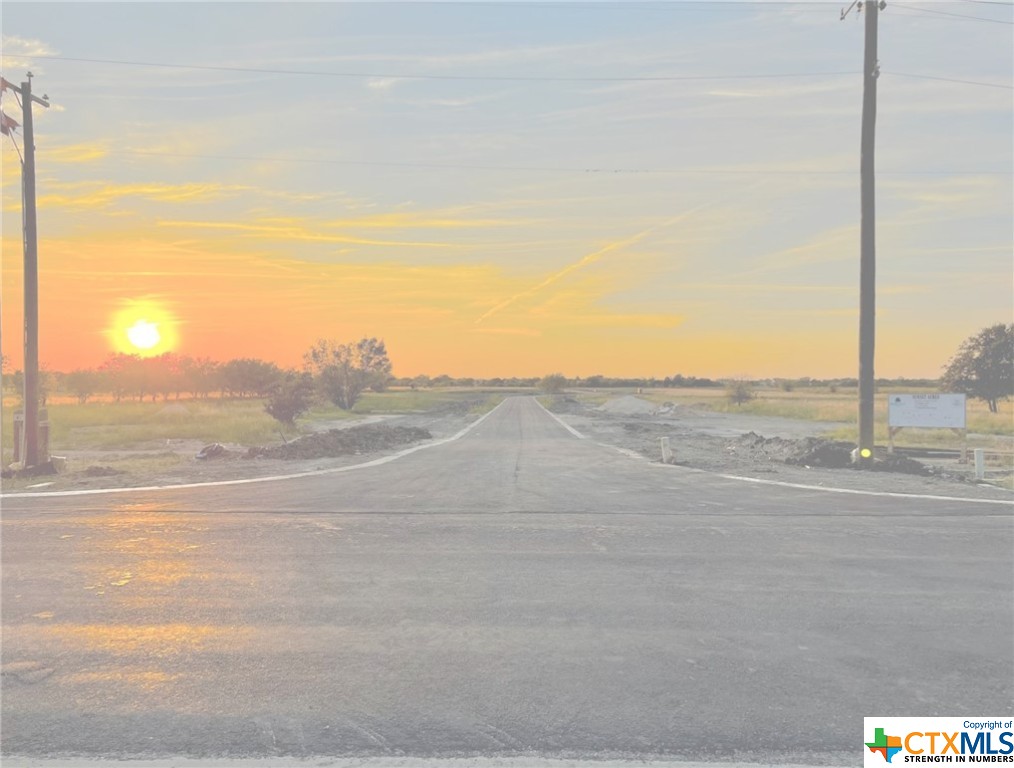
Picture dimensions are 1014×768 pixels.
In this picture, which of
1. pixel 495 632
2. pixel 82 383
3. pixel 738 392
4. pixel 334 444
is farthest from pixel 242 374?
pixel 495 632

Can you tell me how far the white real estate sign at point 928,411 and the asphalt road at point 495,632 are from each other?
994 cm

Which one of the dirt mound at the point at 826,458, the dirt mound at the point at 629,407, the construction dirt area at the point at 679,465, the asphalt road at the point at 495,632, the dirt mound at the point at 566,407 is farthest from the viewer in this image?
the dirt mound at the point at 566,407

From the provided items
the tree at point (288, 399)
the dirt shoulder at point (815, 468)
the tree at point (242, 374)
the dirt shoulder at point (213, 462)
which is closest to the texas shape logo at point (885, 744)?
the dirt shoulder at point (815, 468)

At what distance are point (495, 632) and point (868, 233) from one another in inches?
647

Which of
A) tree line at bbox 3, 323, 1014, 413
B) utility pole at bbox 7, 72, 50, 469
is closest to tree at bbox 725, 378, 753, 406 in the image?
tree line at bbox 3, 323, 1014, 413

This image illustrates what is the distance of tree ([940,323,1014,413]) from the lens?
185 ft

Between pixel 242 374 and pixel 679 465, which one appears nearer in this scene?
pixel 679 465

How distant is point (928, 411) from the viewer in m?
19.9

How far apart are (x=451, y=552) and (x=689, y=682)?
4.02 m

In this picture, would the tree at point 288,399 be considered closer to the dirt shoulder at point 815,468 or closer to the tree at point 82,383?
the dirt shoulder at point 815,468

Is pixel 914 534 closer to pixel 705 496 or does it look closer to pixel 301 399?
pixel 705 496

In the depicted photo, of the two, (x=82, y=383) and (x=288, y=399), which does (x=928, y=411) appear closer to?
(x=288, y=399)

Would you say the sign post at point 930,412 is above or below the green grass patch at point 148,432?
above

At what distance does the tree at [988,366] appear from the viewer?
5653cm
